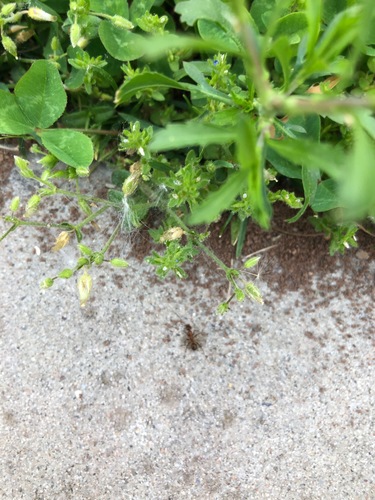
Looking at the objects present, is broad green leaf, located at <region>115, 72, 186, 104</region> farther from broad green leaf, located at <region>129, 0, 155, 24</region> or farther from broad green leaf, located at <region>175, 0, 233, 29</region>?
broad green leaf, located at <region>129, 0, 155, 24</region>

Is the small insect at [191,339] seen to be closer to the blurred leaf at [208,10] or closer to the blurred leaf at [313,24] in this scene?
the blurred leaf at [208,10]

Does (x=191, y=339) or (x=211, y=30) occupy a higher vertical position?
(x=211, y=30)

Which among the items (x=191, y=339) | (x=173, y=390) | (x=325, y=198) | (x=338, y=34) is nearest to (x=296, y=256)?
(x=325, y=198)

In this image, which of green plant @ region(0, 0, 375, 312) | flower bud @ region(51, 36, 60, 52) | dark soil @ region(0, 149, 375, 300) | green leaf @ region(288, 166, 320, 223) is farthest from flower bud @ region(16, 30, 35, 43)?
green leaf @ region(288, 166, 320, 223)

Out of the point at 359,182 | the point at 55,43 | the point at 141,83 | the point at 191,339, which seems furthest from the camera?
the point at 191,339

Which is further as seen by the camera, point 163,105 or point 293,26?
point 163,105

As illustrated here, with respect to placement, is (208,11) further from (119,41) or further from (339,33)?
(339,33)
